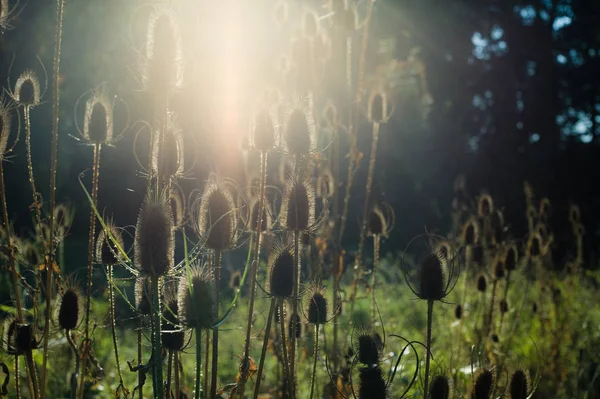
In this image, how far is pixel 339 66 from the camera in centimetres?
447

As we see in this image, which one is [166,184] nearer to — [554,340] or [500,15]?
[554,340]

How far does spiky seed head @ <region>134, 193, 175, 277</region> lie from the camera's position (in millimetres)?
1941

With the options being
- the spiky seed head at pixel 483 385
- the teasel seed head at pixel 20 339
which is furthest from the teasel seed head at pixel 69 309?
the spiky seed head at pixel 483 385

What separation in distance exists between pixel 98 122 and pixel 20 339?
3.03 ft

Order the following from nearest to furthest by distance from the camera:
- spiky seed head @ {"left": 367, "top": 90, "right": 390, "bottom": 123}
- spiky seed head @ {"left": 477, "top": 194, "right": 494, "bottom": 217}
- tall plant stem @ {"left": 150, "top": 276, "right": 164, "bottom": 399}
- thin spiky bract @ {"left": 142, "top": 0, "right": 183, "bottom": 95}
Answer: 1. tall plant stem @ {"left": 150, "top": 276, "right": 164, "bottom": 399}
2. thin spiky bract @ {"left": 142, "top": 0, "right": 183, "bottom": 95}
3. spiky seed head @ {"left": 367, "top": 90, "right": 390, "bottom": 123}
4. spiky seed head @ {"left": 477, "top": 194, "right": 494, "bottom": 217}

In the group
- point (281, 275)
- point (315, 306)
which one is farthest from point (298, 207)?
point (315, 306)

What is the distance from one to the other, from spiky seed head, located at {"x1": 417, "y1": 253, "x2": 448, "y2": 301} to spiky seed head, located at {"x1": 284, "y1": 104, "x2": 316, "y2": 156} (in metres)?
0.70

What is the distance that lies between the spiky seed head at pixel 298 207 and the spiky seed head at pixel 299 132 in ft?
0.52

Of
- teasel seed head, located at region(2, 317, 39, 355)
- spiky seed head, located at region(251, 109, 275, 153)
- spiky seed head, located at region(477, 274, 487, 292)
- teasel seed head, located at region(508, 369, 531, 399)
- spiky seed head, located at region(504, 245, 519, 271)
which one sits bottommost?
teasel seed head, located at region(508, 369, 531, 399)

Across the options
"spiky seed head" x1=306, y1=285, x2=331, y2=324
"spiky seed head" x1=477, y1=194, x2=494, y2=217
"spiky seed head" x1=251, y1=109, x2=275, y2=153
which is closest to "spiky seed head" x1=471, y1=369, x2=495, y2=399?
"spiky seed head" x1=306, y1=285, x2=331, y2=324

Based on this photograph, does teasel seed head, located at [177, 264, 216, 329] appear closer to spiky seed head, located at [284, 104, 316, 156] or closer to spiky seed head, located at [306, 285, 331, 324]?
spiky seed head, located at [306, 285, 331, 324]

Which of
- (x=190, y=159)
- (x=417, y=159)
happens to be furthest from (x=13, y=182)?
(x=417, y=159)

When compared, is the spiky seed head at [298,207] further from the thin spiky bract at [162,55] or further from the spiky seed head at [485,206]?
the spiky seed head at [485,206]

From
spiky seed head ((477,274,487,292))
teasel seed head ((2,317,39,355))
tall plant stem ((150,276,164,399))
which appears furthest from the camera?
spiky seed head ((477,274,487,292))
